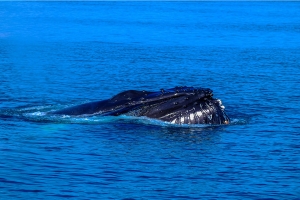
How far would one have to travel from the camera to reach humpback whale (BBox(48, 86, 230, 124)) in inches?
909

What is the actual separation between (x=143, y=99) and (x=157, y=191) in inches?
251

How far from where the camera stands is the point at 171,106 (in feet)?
76.1

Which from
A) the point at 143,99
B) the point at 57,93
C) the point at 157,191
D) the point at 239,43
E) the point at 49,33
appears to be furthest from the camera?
the point at 49,33

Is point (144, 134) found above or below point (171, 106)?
below

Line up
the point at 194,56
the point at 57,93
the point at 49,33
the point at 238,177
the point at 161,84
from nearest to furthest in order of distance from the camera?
the point at 238,177 → the point at 57,93 → the point at 161,84 → the point at 194,56 → the point at 49,33

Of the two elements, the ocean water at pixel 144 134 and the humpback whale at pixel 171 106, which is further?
the humpback whale at pixel 171 106

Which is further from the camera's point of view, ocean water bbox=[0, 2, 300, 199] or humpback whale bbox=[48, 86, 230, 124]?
humpback whale bbox=[48, 86, 230, 124]

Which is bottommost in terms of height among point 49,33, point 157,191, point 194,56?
point 157,191

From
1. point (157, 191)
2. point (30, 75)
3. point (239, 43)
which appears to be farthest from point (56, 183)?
point (239, 43)

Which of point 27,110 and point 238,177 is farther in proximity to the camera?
point 27,110

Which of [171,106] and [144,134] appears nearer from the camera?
[144,134]

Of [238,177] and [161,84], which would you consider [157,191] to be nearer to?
[238,177]

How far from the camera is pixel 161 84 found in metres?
35.2

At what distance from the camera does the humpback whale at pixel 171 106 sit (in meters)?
23.1
